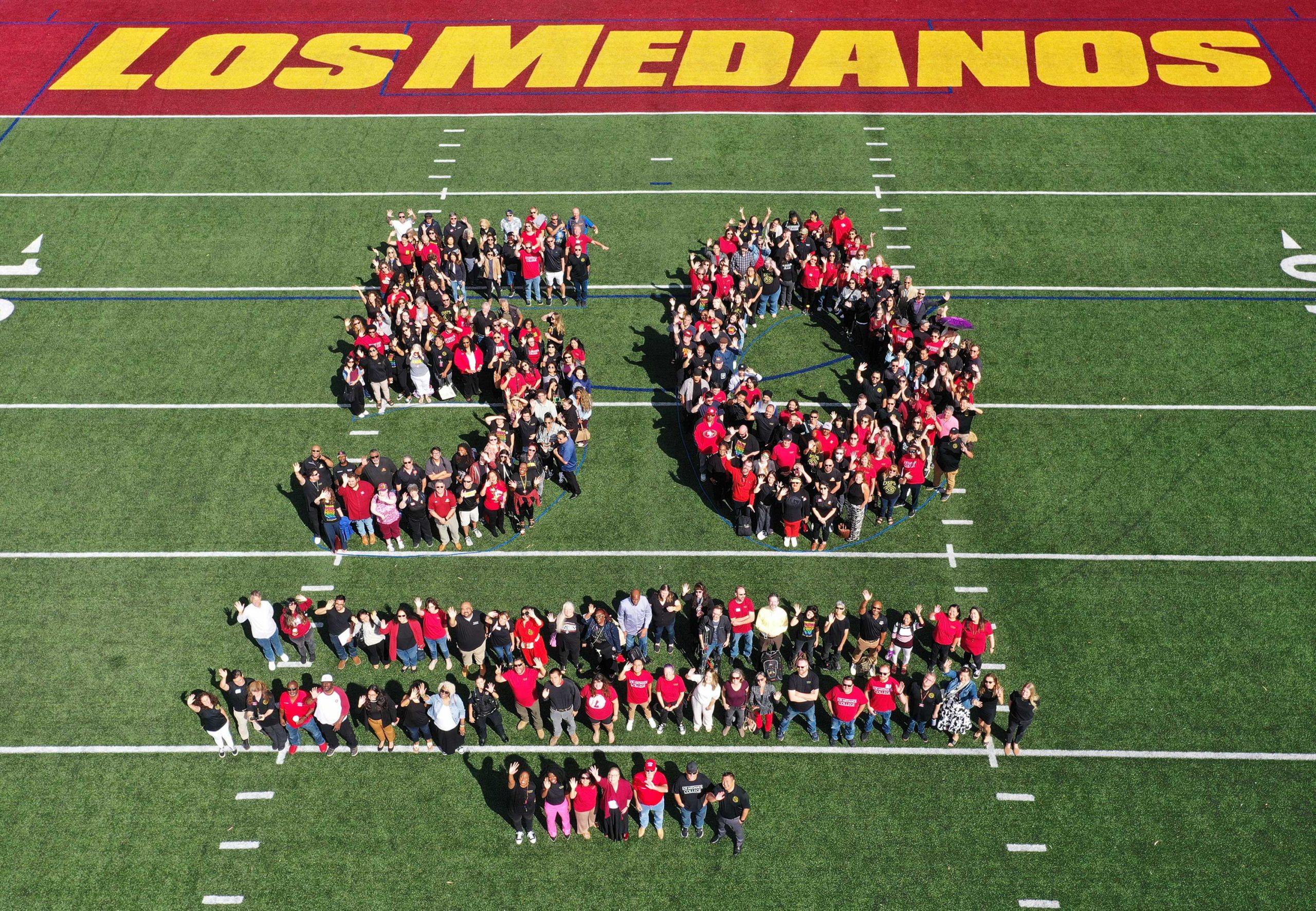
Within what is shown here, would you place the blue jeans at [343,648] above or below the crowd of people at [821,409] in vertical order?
below

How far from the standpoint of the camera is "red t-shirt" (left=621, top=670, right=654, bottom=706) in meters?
12.2

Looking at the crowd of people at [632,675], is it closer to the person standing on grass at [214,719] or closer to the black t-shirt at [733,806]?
the person standing on grass at [214,719]

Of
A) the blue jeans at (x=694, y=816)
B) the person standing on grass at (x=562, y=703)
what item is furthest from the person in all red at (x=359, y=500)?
the blue jeans at (x=694, y=816)

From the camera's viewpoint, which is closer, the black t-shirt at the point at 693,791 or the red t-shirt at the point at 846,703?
the black t-shirt at the point at 693,791

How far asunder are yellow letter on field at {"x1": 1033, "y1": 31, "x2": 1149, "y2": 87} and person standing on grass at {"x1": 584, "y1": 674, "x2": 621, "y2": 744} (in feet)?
64.2

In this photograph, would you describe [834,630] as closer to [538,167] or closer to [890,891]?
[890,891]

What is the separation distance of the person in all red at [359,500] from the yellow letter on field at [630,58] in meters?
14.6

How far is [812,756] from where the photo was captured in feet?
40.5

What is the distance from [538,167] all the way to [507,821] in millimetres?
14967

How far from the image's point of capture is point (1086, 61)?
82.5 feet

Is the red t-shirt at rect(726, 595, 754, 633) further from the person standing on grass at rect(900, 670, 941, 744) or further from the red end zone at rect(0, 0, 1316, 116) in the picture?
the red end zone at rect(0, 0, 1316, 116)

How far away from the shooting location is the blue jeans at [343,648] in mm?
13039

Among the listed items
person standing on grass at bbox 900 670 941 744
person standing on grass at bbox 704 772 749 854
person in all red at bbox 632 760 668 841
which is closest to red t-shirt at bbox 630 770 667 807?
person in all red at bbox 632 760 668 841

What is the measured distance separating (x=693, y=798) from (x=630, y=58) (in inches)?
797
